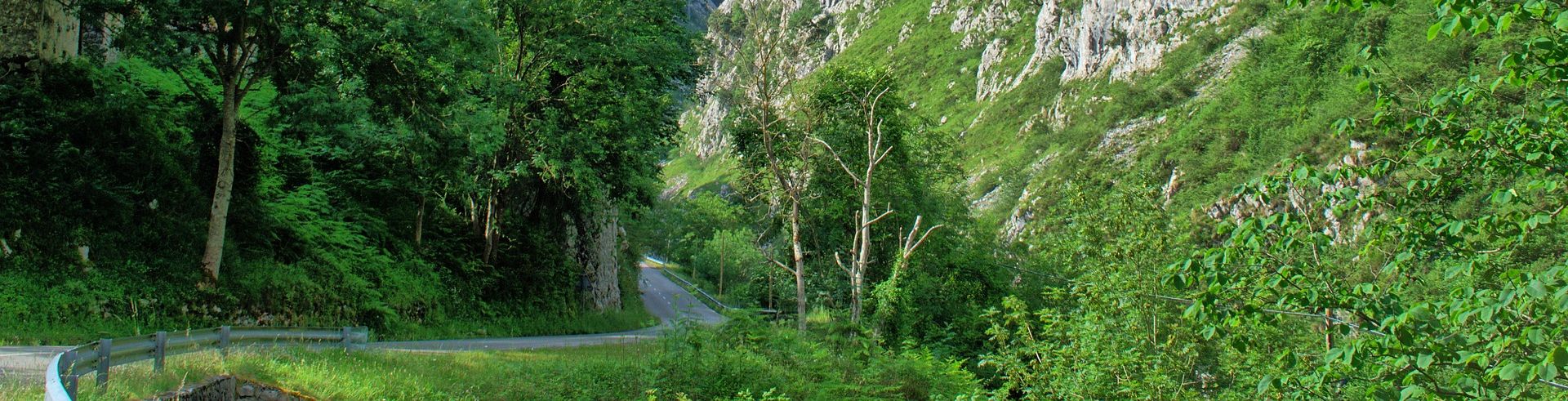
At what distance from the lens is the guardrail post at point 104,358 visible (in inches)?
292

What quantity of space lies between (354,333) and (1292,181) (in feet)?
36.2

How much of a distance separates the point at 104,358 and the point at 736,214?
17.0 m

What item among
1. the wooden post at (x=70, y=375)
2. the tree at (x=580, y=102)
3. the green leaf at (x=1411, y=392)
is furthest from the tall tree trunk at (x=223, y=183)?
the green leaf at (x=1411, y=392)

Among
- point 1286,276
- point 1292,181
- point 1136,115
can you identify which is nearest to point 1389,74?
point 1292,181

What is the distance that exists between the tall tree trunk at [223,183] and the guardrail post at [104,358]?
6.78m

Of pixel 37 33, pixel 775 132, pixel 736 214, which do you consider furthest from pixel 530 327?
pixel 37 33

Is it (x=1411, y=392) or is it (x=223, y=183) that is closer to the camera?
(x=1411, y=392)

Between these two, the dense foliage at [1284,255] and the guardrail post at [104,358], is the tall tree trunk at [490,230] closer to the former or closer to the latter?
the dense foliage at [1284,255]

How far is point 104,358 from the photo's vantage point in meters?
7.43

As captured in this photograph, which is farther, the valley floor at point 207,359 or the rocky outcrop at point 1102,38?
the rocky outcrop at point 1102,38

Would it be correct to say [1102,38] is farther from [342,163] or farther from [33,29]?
[33,29]

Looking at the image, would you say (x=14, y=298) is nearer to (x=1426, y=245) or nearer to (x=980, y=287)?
(x=1426, y=245)

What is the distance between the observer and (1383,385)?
5.25 m

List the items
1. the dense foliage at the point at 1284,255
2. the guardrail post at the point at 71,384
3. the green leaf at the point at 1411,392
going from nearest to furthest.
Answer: the green leaf at the point at 1411,392 → the dense foliage at the point at 1284,255 → the guardrail post at the point at 71,384
